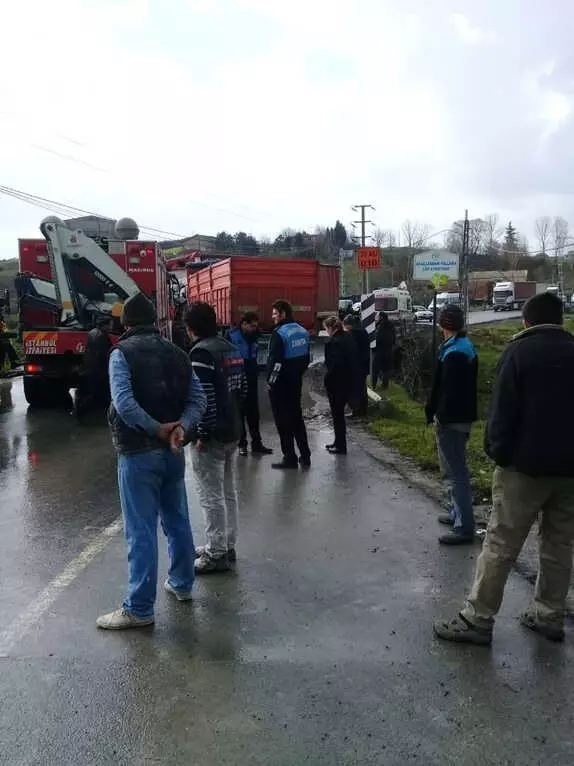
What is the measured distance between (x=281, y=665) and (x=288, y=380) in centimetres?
488

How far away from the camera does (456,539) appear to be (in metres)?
5.46

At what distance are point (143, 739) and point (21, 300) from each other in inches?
447

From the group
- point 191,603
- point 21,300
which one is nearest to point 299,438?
point 191,603

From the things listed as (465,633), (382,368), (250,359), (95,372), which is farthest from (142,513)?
(382,368)

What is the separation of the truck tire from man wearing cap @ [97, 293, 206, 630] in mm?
9525

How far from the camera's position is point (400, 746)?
2.93 metres

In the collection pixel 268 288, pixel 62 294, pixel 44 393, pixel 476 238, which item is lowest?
pixel 44 393

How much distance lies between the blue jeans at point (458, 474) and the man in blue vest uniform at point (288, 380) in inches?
109

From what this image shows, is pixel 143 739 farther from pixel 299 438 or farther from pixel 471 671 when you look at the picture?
pixel 299 438

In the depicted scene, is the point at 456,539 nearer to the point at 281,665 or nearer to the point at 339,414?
the point at 281,665

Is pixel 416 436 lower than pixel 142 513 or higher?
lower

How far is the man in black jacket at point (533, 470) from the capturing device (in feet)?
11.9

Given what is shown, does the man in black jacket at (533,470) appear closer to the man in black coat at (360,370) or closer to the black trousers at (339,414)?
the black trousers at (339,414)

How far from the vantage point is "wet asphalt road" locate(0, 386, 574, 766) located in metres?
2.95
